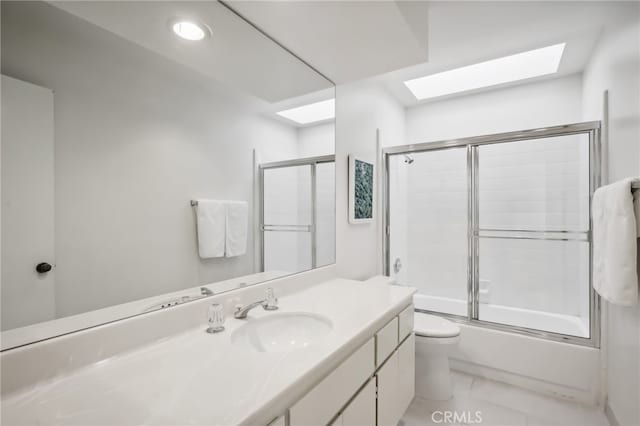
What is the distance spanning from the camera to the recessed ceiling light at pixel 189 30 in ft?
3.87

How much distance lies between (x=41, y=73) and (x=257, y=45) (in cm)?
95

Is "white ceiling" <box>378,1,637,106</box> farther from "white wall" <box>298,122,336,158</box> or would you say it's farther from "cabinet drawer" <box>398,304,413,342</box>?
"cabinet drawer" <box>398,304,413,342</box>

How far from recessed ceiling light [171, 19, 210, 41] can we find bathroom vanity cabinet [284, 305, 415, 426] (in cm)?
138

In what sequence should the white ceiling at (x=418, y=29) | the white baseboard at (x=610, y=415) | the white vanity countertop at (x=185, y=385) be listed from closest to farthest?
the white vanity countertop at (x=185, y=385) → the white ceiling at (x=418, y=29) → the white baseboard at (x=610, y=415)

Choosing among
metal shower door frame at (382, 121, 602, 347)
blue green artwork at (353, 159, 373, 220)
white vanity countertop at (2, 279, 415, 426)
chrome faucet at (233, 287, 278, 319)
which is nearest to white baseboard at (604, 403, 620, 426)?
metal shower door frame at (382, 121, 602, 347)

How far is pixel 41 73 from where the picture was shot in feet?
2.67

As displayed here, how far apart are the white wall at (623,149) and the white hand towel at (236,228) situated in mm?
1943

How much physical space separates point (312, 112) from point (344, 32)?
21.2 inches

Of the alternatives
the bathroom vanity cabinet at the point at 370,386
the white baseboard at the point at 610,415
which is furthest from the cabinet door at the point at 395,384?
the white baseboard at the point at 610,415

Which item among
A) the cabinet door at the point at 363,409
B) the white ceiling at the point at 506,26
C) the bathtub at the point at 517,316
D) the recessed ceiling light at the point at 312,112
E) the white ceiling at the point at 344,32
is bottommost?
the bathtub at the point at 517,316

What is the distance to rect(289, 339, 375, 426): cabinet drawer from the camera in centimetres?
Result: 82

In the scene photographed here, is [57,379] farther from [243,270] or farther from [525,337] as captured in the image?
[525,337]

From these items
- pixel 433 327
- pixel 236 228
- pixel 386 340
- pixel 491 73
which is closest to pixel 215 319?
pixel 236 228

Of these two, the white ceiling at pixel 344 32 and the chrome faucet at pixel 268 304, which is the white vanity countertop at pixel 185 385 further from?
the white ceiling at pixel 344 32
